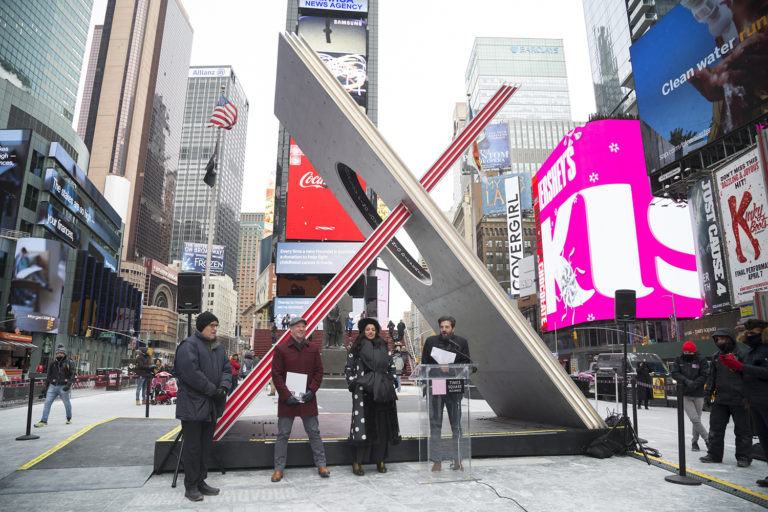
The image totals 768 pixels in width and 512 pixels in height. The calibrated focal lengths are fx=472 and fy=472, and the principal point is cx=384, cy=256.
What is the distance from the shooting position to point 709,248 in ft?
73.7

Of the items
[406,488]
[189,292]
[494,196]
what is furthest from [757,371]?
[494,196]

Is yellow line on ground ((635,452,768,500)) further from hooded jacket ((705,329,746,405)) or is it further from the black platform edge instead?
hooded jacket ((705,329,746,405))

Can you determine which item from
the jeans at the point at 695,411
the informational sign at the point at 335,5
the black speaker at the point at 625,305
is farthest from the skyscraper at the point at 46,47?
the jeans at the point at 695,411

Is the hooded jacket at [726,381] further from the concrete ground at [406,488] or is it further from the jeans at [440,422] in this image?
the jeans at [440,422]

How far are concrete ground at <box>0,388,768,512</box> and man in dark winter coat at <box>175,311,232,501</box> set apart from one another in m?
0.23

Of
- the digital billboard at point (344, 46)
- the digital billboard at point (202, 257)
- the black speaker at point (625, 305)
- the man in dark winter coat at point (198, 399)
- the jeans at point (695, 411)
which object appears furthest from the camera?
the digital billboard at point (344, 46)

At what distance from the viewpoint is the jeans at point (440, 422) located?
4.86 m

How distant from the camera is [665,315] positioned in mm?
34594

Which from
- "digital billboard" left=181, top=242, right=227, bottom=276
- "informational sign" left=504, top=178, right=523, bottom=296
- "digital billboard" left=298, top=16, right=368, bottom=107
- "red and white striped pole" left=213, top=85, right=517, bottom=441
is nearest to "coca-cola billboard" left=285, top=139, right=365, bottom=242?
"digital billboard" left=181, top=242, right=227, bottom=276

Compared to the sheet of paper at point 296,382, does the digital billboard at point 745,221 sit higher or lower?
higher

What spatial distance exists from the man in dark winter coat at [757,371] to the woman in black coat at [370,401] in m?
3.60

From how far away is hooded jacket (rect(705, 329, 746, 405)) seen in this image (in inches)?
223

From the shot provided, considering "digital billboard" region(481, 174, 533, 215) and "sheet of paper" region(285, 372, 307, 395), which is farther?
"digital billboard" region(481, 174, 533, 215)

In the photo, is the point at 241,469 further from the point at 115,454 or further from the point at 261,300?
the point at 261,300
